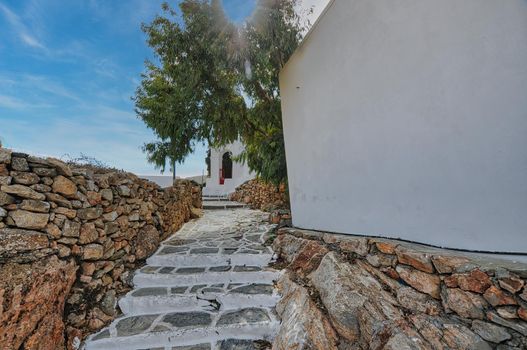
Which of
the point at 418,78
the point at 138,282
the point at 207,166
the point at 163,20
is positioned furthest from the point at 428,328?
the point at 207,166

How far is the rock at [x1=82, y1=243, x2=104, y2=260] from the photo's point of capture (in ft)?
10.8

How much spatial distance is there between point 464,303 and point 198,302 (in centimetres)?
315

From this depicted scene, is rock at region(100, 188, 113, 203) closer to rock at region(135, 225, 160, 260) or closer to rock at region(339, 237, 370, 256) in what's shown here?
rock at region(135, 225, 160, 260)

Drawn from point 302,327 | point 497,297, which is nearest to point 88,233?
point 302,327

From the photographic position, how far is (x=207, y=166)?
18.6 metres

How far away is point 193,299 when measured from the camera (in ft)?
11.2

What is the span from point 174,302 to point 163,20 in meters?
5.51

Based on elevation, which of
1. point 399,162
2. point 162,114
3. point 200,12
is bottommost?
point 399,162

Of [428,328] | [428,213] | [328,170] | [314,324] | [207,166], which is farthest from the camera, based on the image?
[207,166]

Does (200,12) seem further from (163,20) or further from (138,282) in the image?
(138,282)

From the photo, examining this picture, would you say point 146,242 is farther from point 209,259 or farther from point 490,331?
point 490,331

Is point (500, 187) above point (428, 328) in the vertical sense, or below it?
above

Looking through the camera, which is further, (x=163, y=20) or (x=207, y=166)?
(x=207, y=166)

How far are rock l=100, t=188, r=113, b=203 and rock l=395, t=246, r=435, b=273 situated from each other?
4.22 meters
